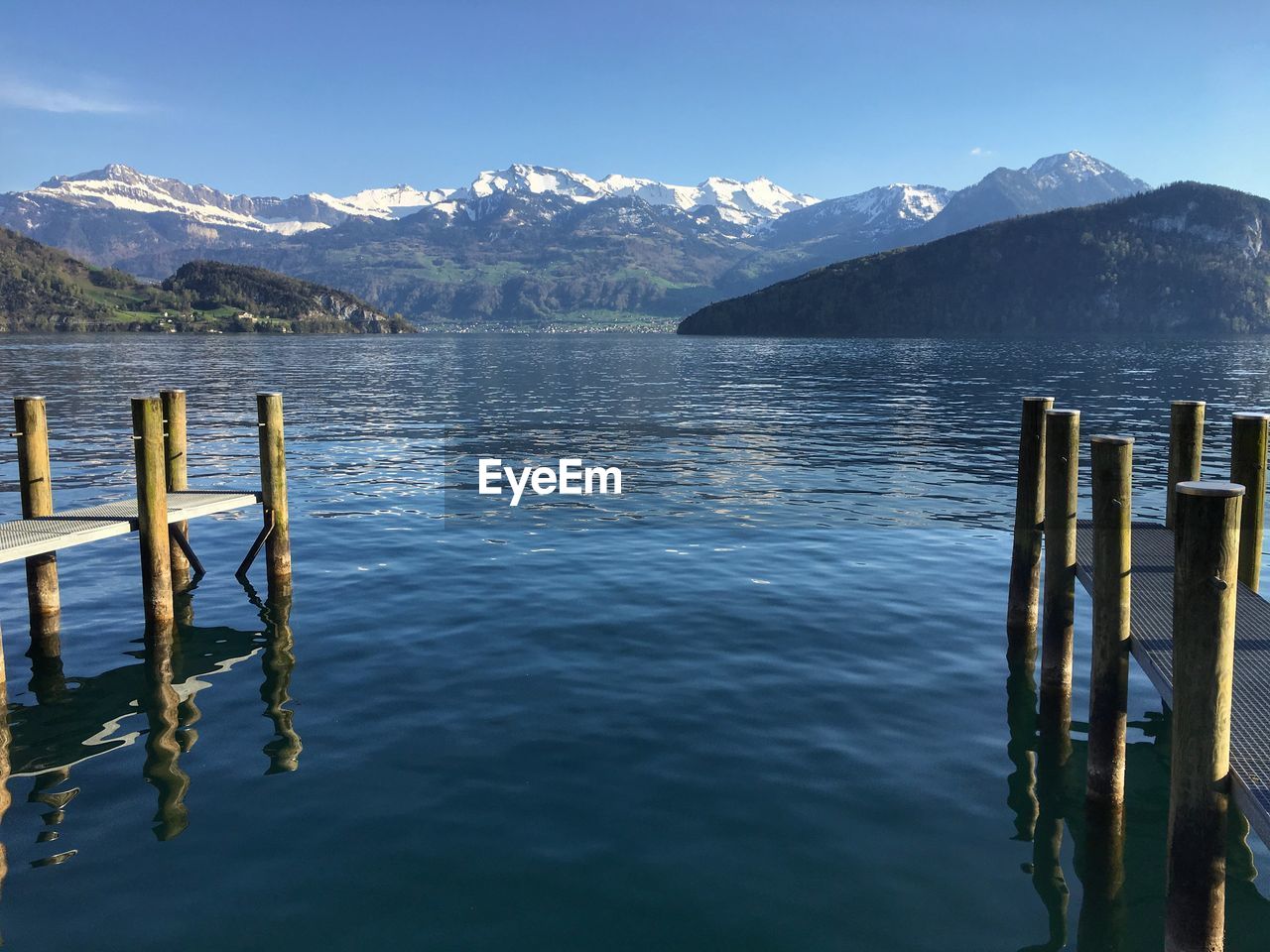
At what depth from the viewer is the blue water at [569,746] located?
31.3 ft

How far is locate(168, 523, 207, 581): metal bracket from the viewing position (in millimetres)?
21062

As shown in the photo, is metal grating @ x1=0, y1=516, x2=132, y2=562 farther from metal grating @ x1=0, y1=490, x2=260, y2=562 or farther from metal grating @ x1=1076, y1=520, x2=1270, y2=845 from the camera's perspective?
metal grating @ x1=1076, y1=520, x2=1270, y2=845

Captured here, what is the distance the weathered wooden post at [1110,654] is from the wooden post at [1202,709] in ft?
8.22

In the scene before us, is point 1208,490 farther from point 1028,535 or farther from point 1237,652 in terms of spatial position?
point 1028,535

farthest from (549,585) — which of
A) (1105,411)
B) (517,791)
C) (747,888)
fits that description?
(1105,411)

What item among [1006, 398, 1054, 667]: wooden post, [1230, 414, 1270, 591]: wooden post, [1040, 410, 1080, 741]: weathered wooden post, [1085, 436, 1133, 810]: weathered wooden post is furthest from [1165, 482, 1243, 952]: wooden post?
[1230, 414, 1270, 591]: wooden post

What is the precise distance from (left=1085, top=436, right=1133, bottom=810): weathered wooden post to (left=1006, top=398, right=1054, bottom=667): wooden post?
4456mm

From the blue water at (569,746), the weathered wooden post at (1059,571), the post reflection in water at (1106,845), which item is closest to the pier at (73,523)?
the blue water at (569,746)

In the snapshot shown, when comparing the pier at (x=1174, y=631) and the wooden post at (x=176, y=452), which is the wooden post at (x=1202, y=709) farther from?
the wooden post at (x=176, y=452)

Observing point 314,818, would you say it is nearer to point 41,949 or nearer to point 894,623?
point 41,949

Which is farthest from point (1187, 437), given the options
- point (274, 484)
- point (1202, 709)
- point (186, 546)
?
point (186, 546)

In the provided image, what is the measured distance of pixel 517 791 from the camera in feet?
38.9

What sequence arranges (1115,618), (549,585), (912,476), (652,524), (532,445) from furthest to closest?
1. (532,445)
2. (912,476)
3. (652,524)
4. (549,585)
5. (1115,618)

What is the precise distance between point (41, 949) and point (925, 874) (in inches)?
343
